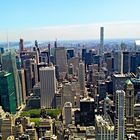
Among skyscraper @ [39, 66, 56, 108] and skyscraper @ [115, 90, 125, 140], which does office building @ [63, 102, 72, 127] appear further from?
skyscraper @ [115, 90, 125, 140]

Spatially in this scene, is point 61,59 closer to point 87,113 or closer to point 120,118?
point 87,113

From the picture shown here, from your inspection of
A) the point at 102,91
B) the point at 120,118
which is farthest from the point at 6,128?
the point at 102,91

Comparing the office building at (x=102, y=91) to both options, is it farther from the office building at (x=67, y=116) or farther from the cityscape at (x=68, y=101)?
the office building at (x=67, y=116)

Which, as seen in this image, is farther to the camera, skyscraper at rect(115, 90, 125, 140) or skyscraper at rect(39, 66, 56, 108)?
skyscraper at rect(39, 66, 56, 108)

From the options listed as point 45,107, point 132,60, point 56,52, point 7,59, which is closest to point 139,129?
point 45,107

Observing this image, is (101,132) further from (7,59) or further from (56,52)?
(56,52)

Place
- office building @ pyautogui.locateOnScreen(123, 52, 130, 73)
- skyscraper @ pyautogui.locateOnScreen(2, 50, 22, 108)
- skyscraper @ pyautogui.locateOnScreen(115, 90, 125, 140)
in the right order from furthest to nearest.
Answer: office building @ pyautogui.locateOnScreen(123, 52, 130, 73) < skyscraper @ pyautogui.locateOnScreen(2, 50, 22, 108) < skyscraper @ pyautogui.locateOnScreen(115, 90, 125, 140)

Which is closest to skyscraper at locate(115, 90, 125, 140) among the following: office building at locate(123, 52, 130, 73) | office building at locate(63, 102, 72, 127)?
office building at locate(63, 102, 72, 127)
